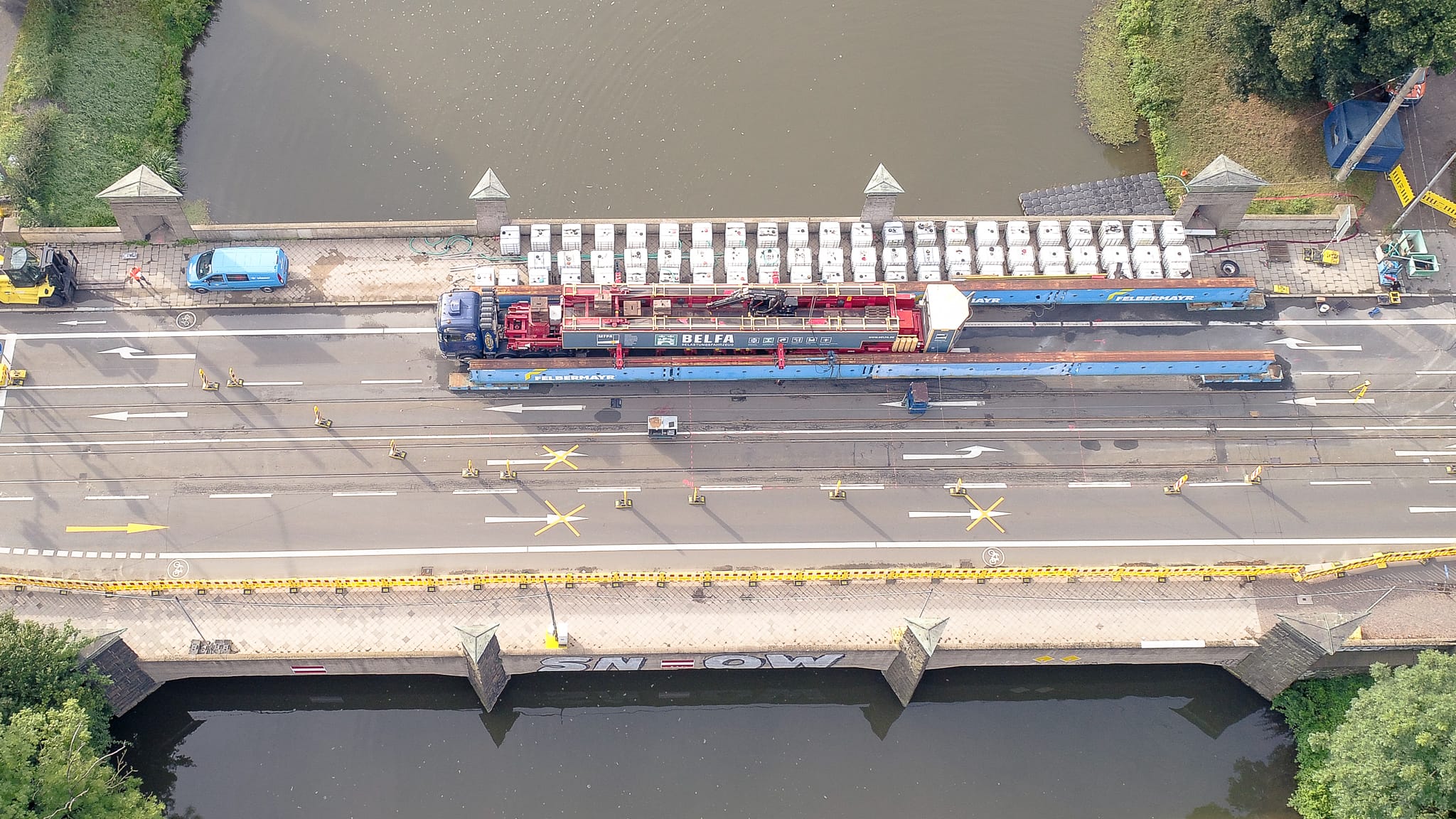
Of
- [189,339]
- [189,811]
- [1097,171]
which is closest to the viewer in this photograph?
[189,811]

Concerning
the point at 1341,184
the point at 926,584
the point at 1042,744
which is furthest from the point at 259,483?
the point at 1341,184

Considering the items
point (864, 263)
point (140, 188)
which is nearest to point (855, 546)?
point (864, 263)

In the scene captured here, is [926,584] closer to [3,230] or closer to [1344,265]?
[1344,265]

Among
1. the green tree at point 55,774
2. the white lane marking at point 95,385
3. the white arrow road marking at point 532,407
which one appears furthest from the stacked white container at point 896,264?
the green tree at point 55,774

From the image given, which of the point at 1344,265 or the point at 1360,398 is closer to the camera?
the point at 1360,398

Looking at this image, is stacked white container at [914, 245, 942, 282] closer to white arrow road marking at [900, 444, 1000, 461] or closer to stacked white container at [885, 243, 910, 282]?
stacked white container at [885, 243, 910, 282]

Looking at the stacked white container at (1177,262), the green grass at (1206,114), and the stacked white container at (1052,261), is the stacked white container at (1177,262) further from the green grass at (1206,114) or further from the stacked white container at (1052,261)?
the green grass at (1206,114)

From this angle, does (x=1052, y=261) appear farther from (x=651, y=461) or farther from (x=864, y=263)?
(x=651, y=461)
